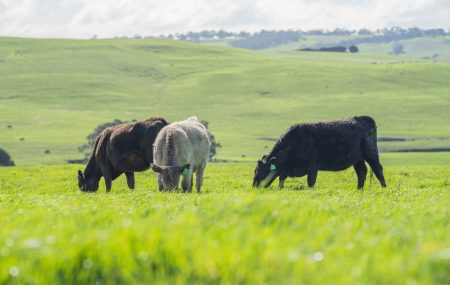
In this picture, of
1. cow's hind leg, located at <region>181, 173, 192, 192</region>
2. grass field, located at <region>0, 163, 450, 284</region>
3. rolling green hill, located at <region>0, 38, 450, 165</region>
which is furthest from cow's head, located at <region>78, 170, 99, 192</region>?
rolling green hill, located at <region>0, 38, 450, 165</region>

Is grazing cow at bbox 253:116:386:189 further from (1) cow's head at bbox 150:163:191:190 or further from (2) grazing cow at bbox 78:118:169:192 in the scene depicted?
(1) cow's head at bbox 150:163:191:190

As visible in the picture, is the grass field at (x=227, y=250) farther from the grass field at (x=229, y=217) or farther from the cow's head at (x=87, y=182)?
the cow's head at (x=87, y=182)

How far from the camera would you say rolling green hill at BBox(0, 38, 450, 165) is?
10819 centimetres

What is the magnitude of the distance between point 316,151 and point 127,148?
18.9 feet

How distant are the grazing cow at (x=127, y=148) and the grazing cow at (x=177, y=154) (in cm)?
129

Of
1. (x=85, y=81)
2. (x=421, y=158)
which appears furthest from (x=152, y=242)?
(x=85, y=81)

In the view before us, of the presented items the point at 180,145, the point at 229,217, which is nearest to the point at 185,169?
the point at 180,145

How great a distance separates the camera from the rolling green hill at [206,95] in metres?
108

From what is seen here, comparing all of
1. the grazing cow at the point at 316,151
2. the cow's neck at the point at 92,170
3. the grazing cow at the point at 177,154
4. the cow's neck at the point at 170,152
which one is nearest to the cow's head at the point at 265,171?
the grazing cow at the point at 316,151

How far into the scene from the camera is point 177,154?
2017cm

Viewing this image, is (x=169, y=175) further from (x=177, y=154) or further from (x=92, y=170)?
(x=92, y=170)

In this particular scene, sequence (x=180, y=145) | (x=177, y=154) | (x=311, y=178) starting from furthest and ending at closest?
(x=311, y=178)
(x=180, y=145)
(x=177, y=154)

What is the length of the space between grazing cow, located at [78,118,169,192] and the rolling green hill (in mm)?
63266

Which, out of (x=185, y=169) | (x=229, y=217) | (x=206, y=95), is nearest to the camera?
(x=229, y=217)
